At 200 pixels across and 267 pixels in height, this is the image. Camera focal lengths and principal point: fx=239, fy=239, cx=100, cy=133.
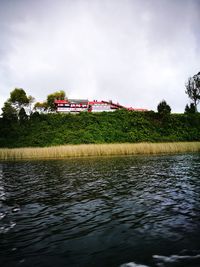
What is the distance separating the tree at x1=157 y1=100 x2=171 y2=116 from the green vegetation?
67cm

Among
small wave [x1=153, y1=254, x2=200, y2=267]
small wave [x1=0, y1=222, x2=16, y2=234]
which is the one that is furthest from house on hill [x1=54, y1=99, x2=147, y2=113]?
small wave [x1=153, y1=254, x2=200, y2=267]

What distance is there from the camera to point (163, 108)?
48500mm

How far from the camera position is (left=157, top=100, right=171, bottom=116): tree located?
47344mm

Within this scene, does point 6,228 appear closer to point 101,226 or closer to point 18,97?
point 101,226

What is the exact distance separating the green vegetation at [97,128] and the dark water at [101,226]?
3034 centimetres

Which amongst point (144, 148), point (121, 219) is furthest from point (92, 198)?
point (144, 148)

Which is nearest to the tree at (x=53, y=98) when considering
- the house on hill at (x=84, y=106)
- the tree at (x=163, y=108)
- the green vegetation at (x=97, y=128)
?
the house on hill at (x=84, y=106)

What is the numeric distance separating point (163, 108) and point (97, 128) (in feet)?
49.4

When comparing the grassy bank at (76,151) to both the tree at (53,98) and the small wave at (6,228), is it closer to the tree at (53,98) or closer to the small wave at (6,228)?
the small wave at (6,228)

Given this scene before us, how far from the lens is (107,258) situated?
4234 mm

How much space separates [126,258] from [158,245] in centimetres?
79

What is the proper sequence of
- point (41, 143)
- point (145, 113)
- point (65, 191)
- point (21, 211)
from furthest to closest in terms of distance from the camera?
1. point (145, 113)
2. point (41, 143)
3. point (65, 191)
4. point (21, 211)

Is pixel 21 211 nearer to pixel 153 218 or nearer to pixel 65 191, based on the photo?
pixel 65 191

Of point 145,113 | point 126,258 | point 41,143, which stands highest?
point 145,113
